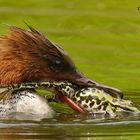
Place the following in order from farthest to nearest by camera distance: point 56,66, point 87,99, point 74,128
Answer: point 56,66, point 87,99, point 74,128

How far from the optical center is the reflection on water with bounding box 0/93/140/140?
880cm

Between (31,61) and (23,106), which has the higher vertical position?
(31,61)

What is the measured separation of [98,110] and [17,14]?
640cm

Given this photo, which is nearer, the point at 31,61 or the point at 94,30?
the point at 31,61

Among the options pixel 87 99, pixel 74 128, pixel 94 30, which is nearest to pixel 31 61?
pixel 87 99

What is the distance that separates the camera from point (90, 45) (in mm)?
14266

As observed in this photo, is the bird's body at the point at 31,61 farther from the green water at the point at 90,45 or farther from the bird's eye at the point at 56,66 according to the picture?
the green water at the point at 90,45

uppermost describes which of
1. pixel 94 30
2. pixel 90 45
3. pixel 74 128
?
pixel 94 30

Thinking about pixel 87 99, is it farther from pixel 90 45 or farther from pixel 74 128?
pixel 90 45

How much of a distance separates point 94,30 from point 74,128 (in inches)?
251

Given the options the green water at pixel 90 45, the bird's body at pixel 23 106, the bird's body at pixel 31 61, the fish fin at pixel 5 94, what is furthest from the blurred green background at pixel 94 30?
the fish fin at pixel 5 94

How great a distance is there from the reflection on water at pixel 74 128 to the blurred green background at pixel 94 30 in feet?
7.50

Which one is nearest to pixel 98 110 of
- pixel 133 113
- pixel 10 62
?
pixel 133 113

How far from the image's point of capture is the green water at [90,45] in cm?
906
